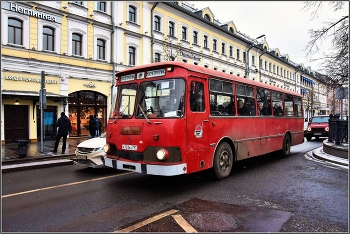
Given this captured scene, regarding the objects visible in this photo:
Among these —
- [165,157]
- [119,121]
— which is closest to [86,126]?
[119,121]

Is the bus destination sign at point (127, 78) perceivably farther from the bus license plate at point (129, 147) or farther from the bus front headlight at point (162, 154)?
the bus front headlight at point (162, 154)

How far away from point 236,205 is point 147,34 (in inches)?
872

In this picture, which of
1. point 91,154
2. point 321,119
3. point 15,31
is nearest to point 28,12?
point 15,31

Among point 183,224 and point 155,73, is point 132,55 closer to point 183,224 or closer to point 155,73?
point 155,73

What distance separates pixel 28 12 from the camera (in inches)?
680

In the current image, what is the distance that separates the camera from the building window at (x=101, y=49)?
2175 centimetres

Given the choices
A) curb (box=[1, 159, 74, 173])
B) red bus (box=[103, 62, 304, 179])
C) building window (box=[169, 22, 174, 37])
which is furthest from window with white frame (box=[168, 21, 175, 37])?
red bus (box=[103, 62, 304, 179])

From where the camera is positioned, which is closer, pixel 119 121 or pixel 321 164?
pixel 119 121

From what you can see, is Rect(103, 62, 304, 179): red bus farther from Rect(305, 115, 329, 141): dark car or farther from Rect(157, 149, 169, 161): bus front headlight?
Rect(305, 115, 329, 141): dark car

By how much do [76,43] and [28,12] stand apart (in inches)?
147

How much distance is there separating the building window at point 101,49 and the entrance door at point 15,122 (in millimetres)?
7031

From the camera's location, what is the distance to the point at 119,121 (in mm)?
6781

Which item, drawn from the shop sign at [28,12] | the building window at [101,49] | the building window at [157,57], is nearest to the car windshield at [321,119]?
the building window at [157,57]

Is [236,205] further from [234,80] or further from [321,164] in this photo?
[321,164]
